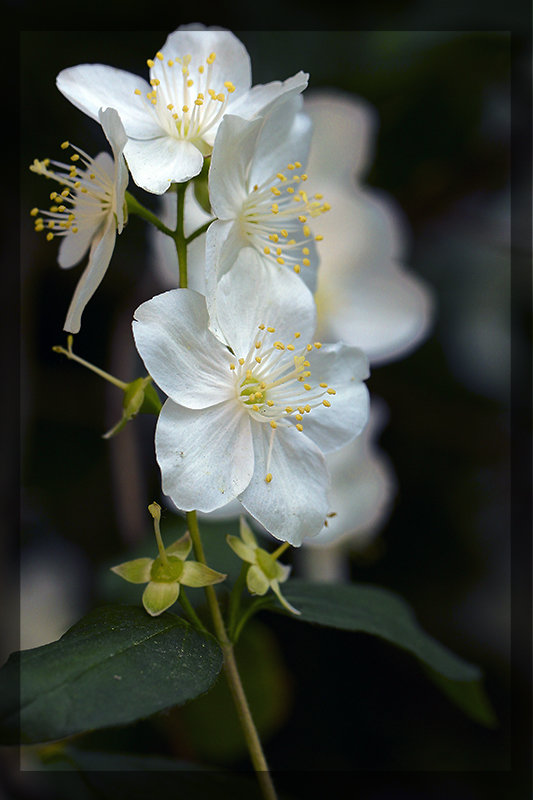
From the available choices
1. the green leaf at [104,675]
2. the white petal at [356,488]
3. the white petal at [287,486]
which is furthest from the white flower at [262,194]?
the white petal at [356,488]

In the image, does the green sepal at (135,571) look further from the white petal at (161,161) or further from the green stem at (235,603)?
the white petal at (161,161)

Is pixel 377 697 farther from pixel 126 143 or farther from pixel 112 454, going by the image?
pixel 126 143

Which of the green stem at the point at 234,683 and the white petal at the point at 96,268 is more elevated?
the white petal at the point at 96,268

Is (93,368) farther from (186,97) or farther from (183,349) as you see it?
(186,97)

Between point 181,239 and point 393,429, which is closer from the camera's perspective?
point 181,239

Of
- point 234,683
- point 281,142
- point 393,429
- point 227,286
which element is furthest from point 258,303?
point 393,429

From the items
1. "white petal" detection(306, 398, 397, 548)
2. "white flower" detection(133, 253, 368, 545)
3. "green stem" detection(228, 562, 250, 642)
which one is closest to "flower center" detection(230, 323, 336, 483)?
"white flower" detection(133, 253, 368, 545)
